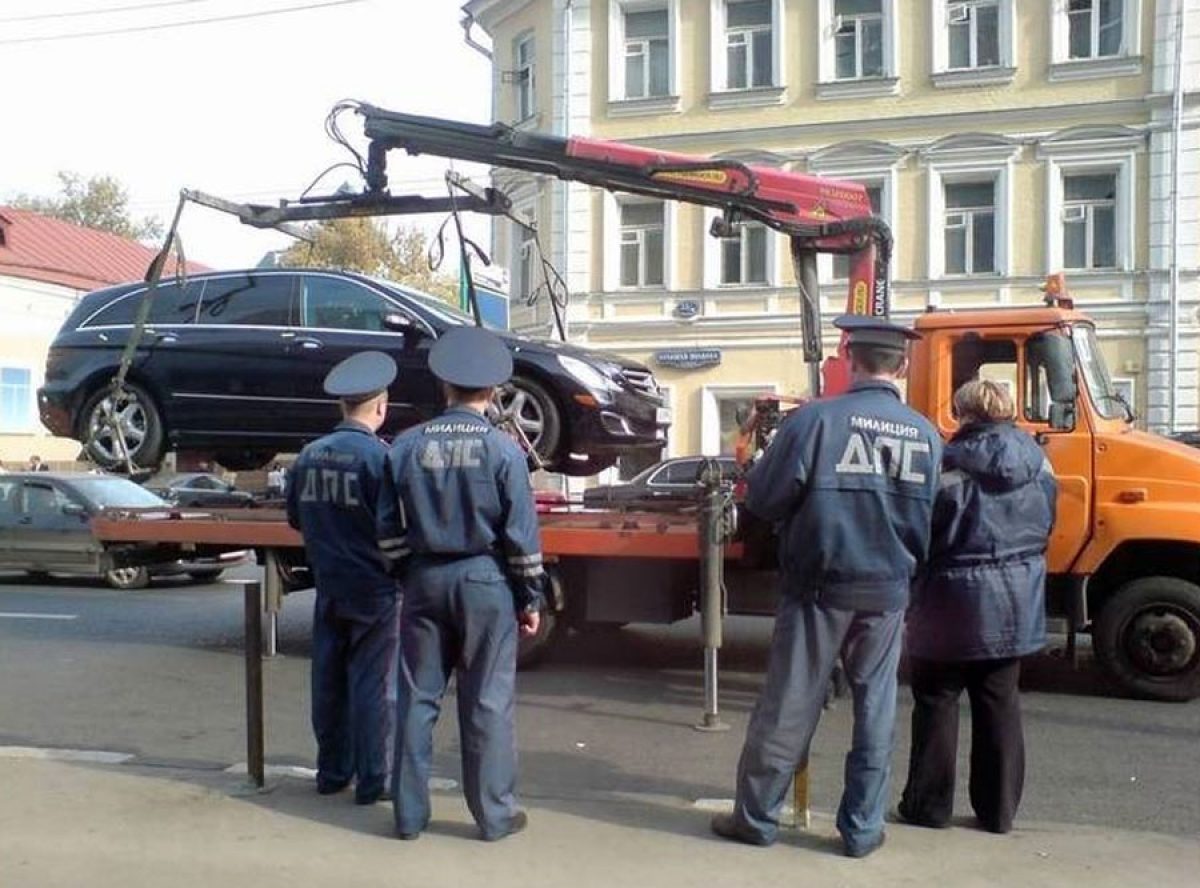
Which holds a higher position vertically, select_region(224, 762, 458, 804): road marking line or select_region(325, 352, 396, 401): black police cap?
select_region(325, 352, 396, 401): black police cap

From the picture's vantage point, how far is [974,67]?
2192 cm

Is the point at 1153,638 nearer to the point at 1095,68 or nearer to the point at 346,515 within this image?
the point at 346,515

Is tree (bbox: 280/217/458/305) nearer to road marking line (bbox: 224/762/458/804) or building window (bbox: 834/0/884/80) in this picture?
building window (bbox: 834/0/884/80)

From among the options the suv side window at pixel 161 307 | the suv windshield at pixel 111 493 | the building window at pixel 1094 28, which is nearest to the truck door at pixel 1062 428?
the suv side window at pixel 161 307

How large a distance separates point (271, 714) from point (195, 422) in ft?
6.65

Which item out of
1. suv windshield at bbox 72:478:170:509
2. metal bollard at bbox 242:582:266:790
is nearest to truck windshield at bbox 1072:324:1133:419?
metal bollard at bbox 242:582:266:790

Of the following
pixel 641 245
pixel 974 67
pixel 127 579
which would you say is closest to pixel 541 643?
pixel 127 579

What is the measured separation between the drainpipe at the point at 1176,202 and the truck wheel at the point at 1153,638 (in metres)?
13.7

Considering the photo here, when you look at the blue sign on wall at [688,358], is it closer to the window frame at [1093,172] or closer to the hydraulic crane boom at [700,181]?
the window frame at [1093,172]

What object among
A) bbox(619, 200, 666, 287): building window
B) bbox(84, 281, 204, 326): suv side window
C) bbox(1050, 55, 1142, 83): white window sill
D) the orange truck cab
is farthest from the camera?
bbox(619, 200, 666, 287): building window

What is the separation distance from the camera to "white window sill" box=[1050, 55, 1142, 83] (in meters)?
21.0

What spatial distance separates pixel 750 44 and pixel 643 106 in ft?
7.34

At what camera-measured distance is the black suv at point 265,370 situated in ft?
27.4

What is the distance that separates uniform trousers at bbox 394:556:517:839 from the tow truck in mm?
2943
